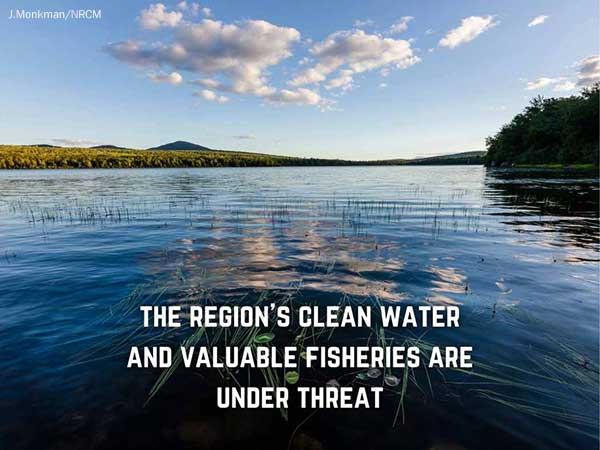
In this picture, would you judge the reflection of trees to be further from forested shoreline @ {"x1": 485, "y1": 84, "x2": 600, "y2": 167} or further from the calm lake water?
forested shoreline @ {"x1": 485, "y1": 84, "x2": 600, "y2": 167}

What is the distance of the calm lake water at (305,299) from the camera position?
402 cm

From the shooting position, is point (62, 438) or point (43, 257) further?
point (43, 257)

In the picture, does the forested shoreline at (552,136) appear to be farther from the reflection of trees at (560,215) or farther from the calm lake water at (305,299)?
the calm lake water at (305,299)

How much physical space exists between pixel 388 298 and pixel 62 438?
6654mm

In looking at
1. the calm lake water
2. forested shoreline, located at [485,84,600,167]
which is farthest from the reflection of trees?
forested shoreline, located at [485,84,600,167]

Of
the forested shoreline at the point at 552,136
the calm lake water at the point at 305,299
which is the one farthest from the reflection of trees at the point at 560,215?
the forested shoreline at the point at 552,136

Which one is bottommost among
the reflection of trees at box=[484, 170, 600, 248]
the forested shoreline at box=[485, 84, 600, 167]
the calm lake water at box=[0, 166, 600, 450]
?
the calm lake water at box=[0, 166, 600, 450]

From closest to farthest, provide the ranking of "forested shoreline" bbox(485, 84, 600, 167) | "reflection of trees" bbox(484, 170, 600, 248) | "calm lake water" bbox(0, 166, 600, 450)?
"calm lake water" bbox(0, 166, 600, 450)
"reflection of trees" bbox(484, 170, 600, 248)
"forested shoreline" bbox(485, 84, 600, 167)

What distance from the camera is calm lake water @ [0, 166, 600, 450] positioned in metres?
4.02

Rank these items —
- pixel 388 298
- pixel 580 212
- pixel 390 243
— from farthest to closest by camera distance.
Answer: pixel 580 212 → pixel 390 243 → pixel 388 298

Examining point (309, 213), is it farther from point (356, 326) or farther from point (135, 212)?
point (356, 326)

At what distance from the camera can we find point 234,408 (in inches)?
173

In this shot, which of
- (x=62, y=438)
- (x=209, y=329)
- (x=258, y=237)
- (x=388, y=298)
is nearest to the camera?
(x=62, y=438)

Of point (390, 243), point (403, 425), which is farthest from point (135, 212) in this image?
point (403, 425)
